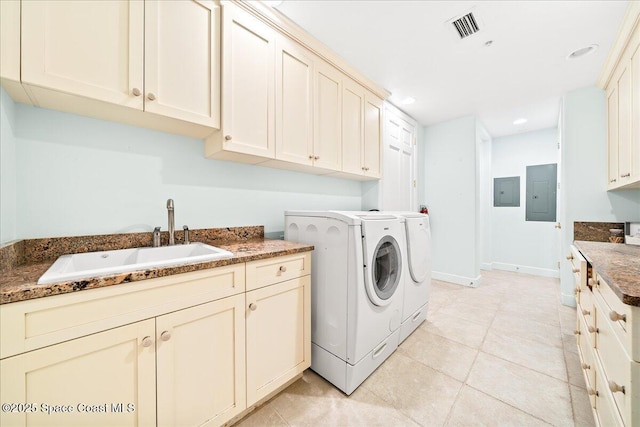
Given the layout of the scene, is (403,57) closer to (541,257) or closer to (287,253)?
(287,253)

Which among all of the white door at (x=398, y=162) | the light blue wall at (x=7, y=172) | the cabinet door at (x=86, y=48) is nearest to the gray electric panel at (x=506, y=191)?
the white door at (x=398, y=162)

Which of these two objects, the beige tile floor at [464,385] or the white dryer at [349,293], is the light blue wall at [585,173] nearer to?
the beige tile floor at [464,385]

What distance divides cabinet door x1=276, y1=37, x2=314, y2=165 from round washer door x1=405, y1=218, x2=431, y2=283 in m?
1.07

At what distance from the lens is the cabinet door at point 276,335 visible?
1282 mm

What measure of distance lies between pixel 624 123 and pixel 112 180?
3805mm

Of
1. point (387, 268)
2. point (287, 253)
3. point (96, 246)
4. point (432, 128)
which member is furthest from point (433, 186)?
point (96, 246)

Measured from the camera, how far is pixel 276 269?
138 centimetres

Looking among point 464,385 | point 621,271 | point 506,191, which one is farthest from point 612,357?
point 506,191

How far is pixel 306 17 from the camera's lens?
67.7 inches

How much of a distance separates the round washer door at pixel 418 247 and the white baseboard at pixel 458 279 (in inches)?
63.5

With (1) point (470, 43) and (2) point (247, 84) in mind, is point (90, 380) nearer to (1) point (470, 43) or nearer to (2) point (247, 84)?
(2) point (247, 84)

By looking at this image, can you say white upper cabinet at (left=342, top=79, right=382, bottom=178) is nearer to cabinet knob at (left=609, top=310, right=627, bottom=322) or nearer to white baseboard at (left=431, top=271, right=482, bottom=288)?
cabinet knob at (left=609, top=310, right=627, bottom=322)

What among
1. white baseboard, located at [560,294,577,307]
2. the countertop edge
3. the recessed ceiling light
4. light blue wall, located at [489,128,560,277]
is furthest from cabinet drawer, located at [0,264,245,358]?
light blue wall, located at [489,128,560,277]

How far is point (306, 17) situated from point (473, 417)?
2.70 m
